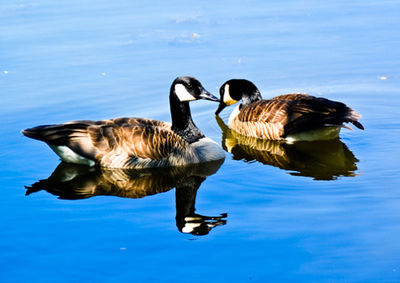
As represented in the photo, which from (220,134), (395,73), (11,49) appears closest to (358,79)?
(395,73)

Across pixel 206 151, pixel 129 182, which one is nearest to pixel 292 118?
pixel 206 151

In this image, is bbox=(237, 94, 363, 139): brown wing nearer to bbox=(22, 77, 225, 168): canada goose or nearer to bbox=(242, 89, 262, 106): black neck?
bbox=(242, 89, 262, 106): black neck

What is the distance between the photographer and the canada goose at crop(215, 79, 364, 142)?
32.3ft

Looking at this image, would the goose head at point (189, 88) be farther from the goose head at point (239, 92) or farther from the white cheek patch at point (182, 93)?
the goose head at point (239, 92)

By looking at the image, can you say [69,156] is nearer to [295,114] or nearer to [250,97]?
[295,114]

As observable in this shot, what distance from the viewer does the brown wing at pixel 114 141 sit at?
29.9ft

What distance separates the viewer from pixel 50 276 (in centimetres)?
613

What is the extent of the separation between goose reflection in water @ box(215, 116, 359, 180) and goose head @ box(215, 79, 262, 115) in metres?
0.96

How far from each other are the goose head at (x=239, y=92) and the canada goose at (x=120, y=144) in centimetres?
247

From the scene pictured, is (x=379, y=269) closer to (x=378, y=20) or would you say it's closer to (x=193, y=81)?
(x=193, y=81)

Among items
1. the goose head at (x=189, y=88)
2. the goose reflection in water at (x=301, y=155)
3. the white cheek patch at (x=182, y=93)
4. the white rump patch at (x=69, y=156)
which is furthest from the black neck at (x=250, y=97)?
the white rump patch at (x=69, y=156)

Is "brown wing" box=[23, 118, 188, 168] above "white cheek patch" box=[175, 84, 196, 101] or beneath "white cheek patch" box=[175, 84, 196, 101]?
beneath

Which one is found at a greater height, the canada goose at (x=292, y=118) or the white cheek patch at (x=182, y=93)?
the white cheek patch at (x=182, y=93)

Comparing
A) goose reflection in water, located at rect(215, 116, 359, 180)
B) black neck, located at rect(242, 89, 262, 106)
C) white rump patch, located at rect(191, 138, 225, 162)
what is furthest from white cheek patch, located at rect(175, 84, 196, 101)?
black neck, located at rect(242, 89, 262, 106)
